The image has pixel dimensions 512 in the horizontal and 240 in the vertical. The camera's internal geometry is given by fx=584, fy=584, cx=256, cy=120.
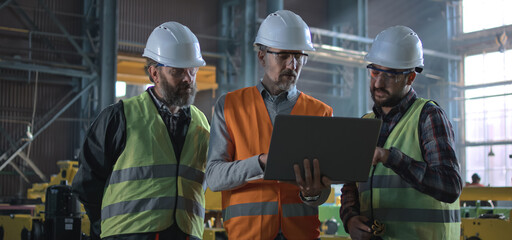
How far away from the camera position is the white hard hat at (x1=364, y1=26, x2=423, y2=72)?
3.46 m

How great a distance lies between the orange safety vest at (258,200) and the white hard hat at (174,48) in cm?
63

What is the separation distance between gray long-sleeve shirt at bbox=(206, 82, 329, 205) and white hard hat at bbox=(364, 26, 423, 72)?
1.83ft

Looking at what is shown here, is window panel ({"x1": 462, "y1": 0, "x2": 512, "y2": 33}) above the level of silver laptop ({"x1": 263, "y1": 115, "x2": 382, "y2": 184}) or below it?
above

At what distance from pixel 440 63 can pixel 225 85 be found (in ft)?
45.2

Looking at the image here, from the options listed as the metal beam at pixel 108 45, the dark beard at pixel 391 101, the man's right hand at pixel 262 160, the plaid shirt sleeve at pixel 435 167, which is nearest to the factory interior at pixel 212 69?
the metal beam at pixel 108 45

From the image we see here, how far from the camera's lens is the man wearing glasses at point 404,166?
120 inches

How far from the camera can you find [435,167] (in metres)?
3.10

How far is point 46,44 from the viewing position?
21.3 meters

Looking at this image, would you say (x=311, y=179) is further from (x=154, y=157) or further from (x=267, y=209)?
(x=154, y=157)

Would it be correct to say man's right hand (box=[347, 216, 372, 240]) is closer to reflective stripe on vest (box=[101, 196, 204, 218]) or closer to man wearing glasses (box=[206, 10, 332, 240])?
man wearing glasses (box=[206, 10, 332, 240])

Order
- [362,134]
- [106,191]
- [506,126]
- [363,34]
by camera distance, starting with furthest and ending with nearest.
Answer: [506,126]
[363,34]
[106,191]
[362,134]

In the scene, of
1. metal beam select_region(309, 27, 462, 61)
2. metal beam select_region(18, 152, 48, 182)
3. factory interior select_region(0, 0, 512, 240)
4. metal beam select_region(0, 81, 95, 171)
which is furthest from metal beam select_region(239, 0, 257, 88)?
metal beam select_region(18, 152, 48, 182)

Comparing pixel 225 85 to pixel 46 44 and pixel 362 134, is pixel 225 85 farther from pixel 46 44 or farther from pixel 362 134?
pixel 362 134

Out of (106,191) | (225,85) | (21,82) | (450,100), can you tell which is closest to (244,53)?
(225,85)
